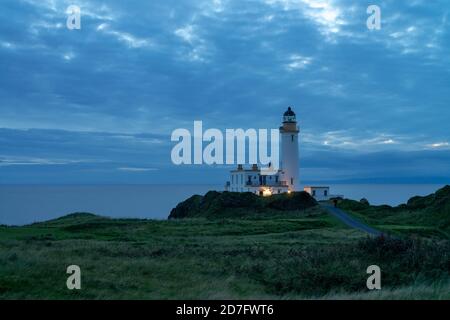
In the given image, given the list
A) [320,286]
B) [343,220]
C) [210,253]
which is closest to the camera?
[320,286]

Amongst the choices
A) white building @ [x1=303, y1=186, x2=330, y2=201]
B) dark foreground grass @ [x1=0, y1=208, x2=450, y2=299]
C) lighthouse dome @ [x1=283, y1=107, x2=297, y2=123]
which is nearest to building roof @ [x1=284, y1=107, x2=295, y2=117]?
lighthouse dome @ [x1=283, y1=107, x2=297, y2=123]

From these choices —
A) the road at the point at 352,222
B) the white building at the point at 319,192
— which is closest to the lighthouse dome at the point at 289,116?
the white building at the point at 319,192

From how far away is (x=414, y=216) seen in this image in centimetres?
4856

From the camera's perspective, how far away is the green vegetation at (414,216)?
37.1 metres

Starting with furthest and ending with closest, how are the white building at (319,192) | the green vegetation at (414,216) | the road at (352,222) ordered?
the white building at (319,192)
the green vegetation at (414,216)
the road at (352,222)

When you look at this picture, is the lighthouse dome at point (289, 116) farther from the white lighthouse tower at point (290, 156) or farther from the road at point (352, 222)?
the road at point (352, 222)

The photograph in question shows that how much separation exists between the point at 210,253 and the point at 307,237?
35.6 ft

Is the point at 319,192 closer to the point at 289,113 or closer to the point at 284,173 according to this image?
the point at 284,173

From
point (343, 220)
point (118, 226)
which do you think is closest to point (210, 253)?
point (118, 226)

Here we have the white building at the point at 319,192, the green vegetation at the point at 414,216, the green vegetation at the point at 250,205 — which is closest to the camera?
the green vegetation at the point at 414,216

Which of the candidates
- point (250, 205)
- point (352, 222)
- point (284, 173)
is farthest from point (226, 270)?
point (284, 173)

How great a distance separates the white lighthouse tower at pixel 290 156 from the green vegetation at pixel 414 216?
1080cm
